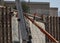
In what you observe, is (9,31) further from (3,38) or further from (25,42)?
(25,42)

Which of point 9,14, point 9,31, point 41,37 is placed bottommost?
point 41,37

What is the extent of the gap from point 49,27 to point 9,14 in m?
7.59

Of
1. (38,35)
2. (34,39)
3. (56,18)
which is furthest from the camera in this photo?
(56,18)

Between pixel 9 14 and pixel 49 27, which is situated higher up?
pixel 9 14

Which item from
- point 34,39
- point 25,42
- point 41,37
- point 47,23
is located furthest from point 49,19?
point 25,42

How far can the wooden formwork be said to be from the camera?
9.49m

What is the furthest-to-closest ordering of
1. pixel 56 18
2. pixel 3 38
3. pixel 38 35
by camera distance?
pixel 56 18 → pixel 38 35 → pixel 3 38

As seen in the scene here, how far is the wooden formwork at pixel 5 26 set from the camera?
949cm

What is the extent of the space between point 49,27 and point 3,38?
7995 millimetres

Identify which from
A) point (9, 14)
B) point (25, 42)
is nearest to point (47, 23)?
point (9, 14)

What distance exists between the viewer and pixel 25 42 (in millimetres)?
5145

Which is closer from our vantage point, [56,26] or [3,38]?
[3,38]

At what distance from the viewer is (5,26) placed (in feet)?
32.2

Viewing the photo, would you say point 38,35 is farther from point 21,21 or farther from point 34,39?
point 21,21
